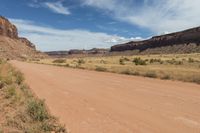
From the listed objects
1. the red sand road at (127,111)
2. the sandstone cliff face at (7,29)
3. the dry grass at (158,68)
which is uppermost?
the sandstone cliff face at (7,29)

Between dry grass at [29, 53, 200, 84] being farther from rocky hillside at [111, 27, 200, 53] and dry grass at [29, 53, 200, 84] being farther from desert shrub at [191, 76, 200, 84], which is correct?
rocky hillside at [111, 27, 200, 53]

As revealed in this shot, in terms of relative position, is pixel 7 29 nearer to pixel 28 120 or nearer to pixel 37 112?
pixel 37 112

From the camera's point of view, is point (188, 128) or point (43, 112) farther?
point (43, 112)

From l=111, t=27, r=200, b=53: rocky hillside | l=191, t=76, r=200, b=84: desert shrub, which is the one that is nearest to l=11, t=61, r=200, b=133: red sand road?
l=191, t=76, r=200, b=84: desert shrub

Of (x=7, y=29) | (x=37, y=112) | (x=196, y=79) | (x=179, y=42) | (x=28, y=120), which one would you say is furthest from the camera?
(x=7, y=29)

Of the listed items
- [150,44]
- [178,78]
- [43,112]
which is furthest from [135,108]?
[150,44]

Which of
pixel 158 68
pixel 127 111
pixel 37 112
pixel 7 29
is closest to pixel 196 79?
pixel 127 111

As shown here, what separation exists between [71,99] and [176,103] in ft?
14.4

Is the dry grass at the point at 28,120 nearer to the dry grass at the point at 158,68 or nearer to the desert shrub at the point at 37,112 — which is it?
the desert shrub at the point at 37,112

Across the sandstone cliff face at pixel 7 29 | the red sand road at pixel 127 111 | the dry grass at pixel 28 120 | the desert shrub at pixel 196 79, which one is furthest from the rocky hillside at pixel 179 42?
the dry grass at pixel 28 120

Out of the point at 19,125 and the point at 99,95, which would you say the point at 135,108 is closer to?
the point at 99,95

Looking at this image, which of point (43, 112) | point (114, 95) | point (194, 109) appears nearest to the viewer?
point (43, 112)

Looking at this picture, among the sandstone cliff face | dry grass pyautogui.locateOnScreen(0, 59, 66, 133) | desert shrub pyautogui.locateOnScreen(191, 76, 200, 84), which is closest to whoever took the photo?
dry grass pyautogui.locateOnScreen(0, 59, 66, 133)

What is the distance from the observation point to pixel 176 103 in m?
10.9
